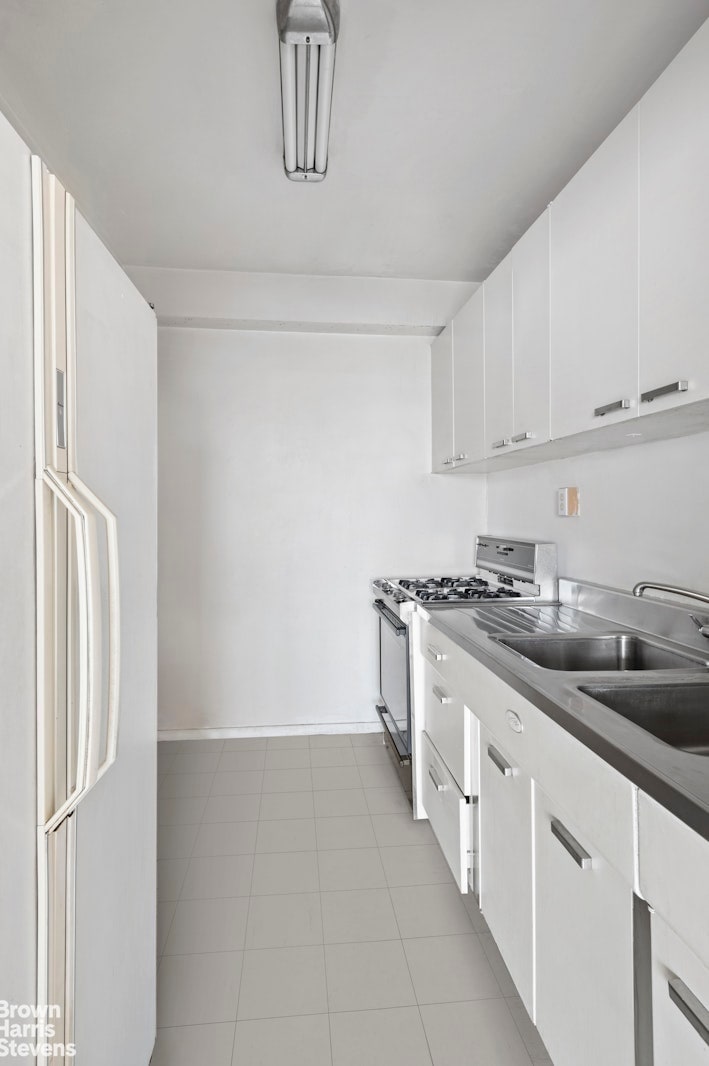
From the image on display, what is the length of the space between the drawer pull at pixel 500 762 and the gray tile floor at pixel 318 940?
26.3 inches

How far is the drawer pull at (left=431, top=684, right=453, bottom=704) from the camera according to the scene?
1.85 metres

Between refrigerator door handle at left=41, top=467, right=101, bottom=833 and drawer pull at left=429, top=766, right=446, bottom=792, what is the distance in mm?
1391

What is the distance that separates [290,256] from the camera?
9.47 ft

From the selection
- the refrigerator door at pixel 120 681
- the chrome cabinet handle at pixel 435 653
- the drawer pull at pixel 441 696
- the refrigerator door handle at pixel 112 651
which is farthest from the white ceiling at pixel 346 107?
the drawer pull at pixel 441 696

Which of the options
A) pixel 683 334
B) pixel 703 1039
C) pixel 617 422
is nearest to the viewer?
pixel 703 1039

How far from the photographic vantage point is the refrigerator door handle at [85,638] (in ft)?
2.52

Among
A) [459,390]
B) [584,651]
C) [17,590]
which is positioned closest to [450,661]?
[584,651]

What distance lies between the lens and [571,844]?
1005 millimetres

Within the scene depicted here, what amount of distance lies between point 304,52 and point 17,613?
160cm

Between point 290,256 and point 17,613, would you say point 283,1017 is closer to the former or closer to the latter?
point 17,613

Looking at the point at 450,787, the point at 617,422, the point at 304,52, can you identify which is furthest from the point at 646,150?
the point at 450,787

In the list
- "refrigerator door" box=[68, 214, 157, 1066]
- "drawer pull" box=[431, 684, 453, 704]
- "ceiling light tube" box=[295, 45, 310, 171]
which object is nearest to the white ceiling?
"ceiling light tube" box=[295, 45, 310, 171]

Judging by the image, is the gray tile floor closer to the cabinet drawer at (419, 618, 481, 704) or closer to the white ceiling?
the cabinet drawer at (419, 618, 481, 704)

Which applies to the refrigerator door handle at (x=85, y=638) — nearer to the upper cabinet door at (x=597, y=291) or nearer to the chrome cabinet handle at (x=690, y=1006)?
the chrome cabinet handle at (x=690, y=1006)
